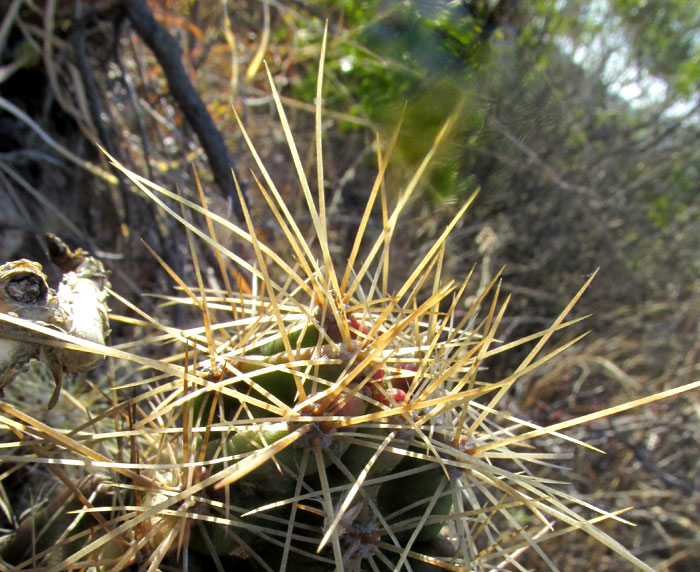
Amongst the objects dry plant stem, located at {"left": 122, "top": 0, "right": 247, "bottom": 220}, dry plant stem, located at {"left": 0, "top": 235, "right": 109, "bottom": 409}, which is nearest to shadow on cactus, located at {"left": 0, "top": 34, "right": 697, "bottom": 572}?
dry plant stem, located at {"left": 0, "top": 235, "right": 109, "bottom": 409}

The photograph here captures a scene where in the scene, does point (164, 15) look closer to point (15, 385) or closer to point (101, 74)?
point (101, 74)

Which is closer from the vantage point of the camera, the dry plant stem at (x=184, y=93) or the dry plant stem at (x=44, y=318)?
the dry plant stem at (x=44, y=318)

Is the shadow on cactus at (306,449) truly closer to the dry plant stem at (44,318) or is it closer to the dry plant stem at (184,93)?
the dry plant stem at (44,318)

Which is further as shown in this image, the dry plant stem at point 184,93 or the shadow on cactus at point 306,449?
the dry plant stem at point 184,93

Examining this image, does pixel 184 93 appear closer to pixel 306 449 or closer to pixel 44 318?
pixel 44 318

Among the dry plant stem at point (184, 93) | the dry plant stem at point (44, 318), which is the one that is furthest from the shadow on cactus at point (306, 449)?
the dry plant stem at point (184, 93)

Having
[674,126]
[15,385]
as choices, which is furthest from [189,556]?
[674,126]

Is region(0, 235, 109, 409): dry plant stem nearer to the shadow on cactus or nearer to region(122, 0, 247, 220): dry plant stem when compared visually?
the shadow on cactus

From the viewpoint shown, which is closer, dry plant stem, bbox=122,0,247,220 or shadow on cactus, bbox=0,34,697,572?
shadow on cactus, bbox=0,34,697,572

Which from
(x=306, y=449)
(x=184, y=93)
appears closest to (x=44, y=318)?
(x=306, y=449)

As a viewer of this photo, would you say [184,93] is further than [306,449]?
Yes

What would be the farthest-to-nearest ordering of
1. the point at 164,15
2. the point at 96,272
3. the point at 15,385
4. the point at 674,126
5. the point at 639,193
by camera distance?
the point at 639,193 < the point at 674,126 < the point at 164,15 < the point at 15,385 < the point at 96,272
